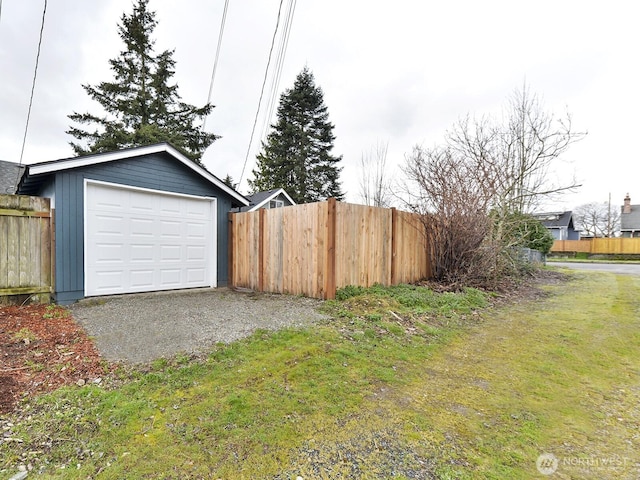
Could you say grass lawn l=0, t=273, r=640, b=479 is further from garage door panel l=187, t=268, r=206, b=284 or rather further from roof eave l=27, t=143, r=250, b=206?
roof eave l=27, t=143, r=250, b=206

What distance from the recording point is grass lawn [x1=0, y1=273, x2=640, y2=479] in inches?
70.3

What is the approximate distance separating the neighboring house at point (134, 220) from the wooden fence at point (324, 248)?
2.36 ft

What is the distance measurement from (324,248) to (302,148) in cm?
1810

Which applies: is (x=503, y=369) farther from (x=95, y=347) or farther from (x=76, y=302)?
(x=76, y=302)

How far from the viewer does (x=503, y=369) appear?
3170 mm

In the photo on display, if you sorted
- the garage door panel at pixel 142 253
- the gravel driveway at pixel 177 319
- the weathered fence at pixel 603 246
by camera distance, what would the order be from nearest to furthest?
1. the gravel driveway at pixel 177 319
2. the garage door panel at pixel 142 253
3. the weathered fence at pixel 603 246

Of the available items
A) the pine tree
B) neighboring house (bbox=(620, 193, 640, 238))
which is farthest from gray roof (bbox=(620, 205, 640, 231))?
the pine tree

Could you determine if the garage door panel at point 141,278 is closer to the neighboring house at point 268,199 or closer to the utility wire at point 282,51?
the utility wire at point 282,51

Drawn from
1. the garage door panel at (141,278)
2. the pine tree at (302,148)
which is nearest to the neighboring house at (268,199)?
the pine tree at (302,148)

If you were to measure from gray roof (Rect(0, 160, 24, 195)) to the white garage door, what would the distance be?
20.5ft

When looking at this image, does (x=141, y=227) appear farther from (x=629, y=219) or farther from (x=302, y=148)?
(x=629, y=219)

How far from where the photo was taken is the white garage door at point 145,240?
6.20 meters

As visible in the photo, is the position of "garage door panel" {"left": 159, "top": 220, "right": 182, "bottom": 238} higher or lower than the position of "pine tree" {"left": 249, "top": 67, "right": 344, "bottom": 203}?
lower

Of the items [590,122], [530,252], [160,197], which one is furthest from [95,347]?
[530,252]
